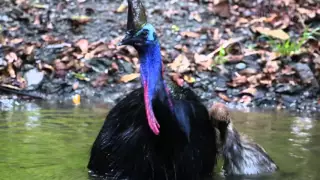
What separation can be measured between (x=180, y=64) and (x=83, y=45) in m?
1.64

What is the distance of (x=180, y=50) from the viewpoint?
33.3 feet

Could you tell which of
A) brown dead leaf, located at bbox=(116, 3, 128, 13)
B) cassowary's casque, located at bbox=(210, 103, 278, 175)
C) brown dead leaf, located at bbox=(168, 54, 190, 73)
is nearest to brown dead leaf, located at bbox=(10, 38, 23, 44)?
brown dead leaf, located at bbox=(116, 3, 128, 13)

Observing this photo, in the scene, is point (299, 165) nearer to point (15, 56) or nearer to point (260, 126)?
point (260, 126)

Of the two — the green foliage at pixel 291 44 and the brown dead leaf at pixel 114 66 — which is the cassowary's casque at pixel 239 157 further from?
the green foliage at pixel 291 44

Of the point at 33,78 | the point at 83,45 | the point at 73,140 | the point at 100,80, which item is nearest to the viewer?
the point at 73,140

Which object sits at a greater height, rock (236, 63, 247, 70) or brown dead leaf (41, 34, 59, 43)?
brown dead leaf (41, 34, 59, 43)

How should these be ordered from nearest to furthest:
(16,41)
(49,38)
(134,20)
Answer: (134,20) < (16,41) < (49,38)

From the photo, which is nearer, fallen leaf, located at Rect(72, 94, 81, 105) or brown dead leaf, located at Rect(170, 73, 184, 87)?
fallen leaf, located at Rect(72, 94, 81, 105)

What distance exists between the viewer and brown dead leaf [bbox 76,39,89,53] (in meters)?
9.80

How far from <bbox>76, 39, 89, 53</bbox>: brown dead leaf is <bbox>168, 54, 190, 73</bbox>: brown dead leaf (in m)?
1.40

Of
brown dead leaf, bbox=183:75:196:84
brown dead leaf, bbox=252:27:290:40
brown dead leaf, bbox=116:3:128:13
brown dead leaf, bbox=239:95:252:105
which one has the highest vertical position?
brown dead leaf, bbox=116:3:128:13

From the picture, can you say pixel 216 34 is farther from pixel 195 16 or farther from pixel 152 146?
pixel 152 146

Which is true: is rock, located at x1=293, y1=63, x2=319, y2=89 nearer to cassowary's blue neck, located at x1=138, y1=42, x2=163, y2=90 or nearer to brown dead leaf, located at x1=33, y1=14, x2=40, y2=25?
brown dead leaf, located at x1=33, y1=14, x2=40, y2=25

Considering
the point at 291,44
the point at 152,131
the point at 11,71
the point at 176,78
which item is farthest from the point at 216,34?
the point at 152,131
